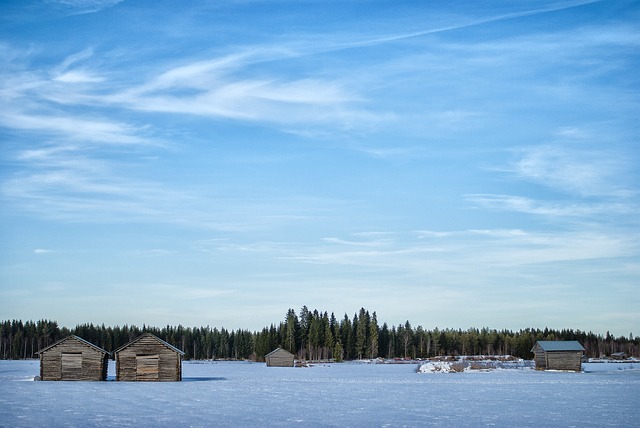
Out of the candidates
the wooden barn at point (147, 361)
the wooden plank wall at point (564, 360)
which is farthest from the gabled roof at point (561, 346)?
the wooden barn at point (147, 361)

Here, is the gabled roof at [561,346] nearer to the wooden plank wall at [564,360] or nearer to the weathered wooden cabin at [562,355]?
the weathered wooden cabin at [562,355]

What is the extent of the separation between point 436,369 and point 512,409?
7441cm

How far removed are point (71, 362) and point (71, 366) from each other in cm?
43

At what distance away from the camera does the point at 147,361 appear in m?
78.6

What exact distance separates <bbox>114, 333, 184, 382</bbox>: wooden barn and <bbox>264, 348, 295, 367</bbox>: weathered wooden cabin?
6685 centimetres

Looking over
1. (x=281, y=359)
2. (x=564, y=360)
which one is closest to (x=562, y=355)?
(x=564, y=360)

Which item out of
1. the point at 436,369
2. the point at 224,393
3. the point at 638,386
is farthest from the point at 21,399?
the point at 436,369

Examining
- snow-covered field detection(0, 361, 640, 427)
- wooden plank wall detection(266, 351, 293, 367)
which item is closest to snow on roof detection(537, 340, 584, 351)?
snow-covered field detection(0, 361, 640, 427)

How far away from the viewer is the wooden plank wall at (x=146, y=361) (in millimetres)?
78438

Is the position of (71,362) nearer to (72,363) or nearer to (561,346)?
(72,363)

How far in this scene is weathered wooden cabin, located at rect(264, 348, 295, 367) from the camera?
144875 millimetres

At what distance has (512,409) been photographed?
154 feet

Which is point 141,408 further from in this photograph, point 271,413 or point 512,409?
point 512,409

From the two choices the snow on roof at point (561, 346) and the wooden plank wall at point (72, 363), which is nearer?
the wooden plank wall at point (72, 363)
